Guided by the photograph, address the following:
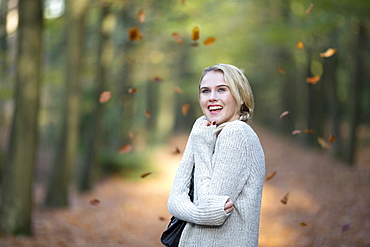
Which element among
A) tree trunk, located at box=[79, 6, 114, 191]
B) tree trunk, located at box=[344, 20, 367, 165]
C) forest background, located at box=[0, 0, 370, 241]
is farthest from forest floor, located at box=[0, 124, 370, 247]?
tree trunk, located at box=[344, 20, 367, 165]

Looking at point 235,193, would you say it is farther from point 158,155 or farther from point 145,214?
point 158,155

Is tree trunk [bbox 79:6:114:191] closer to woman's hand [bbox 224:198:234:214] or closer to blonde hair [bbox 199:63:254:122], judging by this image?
blonde hair [bbox 199:63:254:122]

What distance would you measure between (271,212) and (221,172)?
881cm

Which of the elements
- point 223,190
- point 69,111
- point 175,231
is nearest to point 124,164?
point 69,111

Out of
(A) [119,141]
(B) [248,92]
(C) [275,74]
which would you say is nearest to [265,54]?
(C) [275,74]

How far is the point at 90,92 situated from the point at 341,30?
919 cm

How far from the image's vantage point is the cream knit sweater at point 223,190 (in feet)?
8.03

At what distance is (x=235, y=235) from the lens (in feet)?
8.24

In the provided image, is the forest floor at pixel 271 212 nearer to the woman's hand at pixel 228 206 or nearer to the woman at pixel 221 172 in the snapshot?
the woman at pixel 221 172

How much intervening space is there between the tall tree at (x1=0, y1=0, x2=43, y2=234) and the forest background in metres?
0.02

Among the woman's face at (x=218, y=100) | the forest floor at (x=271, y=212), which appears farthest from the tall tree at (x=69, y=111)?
the woman's face at (x=218, y=100)

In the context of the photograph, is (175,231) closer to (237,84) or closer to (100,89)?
(237,84)

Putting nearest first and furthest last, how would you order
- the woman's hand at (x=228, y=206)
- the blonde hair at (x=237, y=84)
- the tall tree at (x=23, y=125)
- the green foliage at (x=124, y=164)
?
the woman's hand at (x=228, y=206) → the blonde hair at (x=237, y=84) → the tall tree at (x=23, y=125) → the green foliage at (x=124, y=164)

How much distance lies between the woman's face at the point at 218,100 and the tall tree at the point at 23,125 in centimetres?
570
